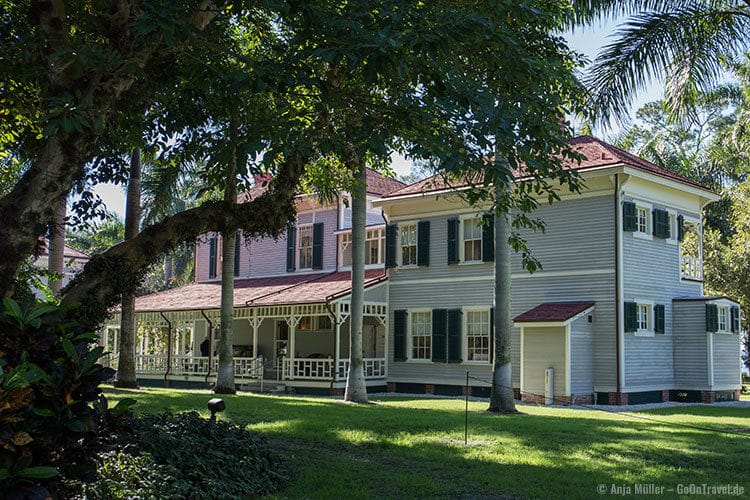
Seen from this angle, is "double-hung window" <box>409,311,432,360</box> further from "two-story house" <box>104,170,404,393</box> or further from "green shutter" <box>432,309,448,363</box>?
"two-story house" <box>104,170,404,393</box>

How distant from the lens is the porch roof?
26.0 m

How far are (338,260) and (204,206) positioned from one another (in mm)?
20242

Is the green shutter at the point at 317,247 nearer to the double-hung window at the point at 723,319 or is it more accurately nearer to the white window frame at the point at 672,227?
the white window frame at the point at 672,227

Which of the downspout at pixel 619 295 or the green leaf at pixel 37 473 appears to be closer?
the green leaf at pixel 37 473

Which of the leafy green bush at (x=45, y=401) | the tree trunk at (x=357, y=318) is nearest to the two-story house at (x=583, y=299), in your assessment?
the tree trunk at (x=357, y=318)

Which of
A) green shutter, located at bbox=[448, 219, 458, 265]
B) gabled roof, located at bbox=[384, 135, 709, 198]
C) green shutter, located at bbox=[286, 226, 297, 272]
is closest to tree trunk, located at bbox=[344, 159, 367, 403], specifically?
gabled roof, located at bbox=[384, 135, 709, 198]

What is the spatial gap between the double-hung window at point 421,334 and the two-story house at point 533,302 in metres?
0.04

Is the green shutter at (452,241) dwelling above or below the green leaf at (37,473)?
above

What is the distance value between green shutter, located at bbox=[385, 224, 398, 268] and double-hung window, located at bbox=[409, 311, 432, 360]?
1.91 meters

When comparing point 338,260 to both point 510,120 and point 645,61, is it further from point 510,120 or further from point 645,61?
point 510,120

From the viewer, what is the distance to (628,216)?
22.0 m

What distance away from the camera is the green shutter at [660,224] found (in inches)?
913

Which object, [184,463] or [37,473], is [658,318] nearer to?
[184,463]

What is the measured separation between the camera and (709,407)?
21.1 metres
